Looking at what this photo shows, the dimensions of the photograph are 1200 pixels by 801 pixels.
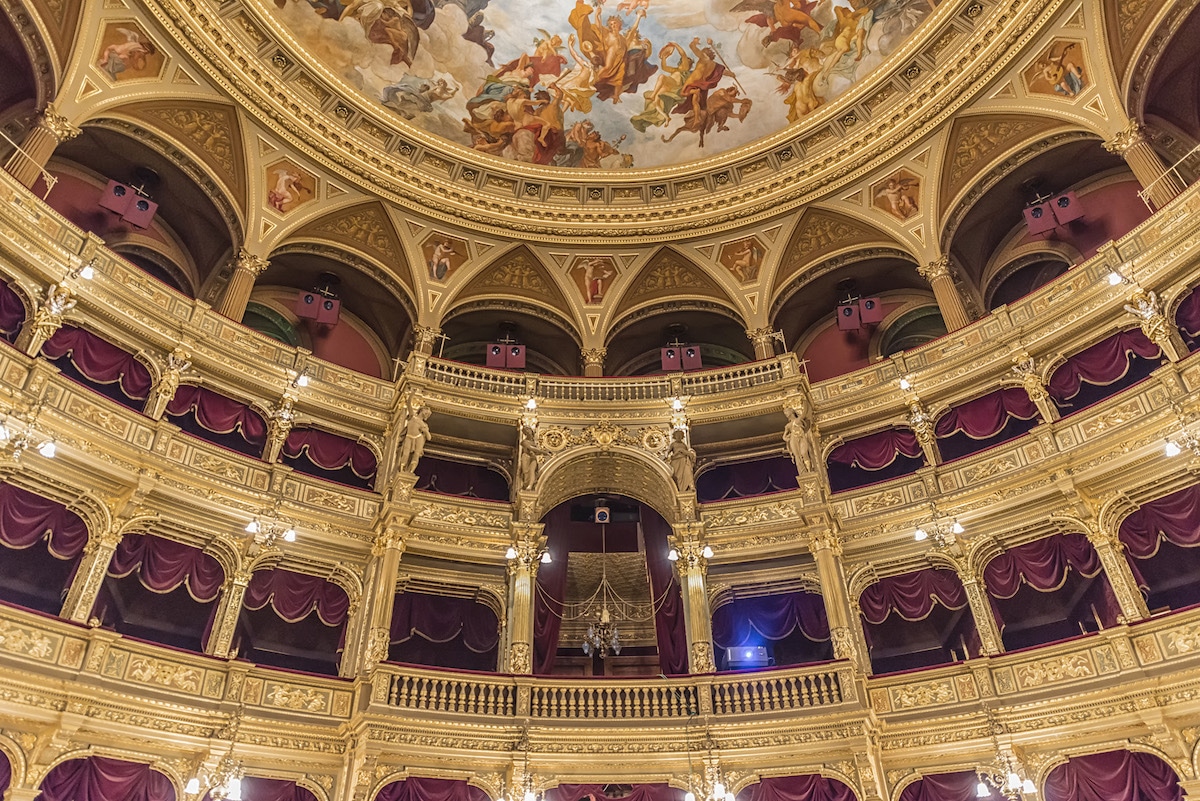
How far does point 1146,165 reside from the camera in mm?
16422

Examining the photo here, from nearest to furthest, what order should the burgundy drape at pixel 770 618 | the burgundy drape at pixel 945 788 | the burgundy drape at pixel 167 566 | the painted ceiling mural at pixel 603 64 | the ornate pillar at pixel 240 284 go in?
1. the burgundy drape at pixel 945 788
2. the burgundy drape at pixel 167 566
3. the burgundy drape at pixel 770 618
4. the ornate pillar at pixel 240 284
5. the painted ceiling mural at pixel 603 64

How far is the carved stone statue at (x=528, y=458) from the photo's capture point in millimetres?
17188

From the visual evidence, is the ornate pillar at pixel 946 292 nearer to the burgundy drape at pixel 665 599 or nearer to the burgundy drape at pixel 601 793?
the burgundy drape at pixel 665 599

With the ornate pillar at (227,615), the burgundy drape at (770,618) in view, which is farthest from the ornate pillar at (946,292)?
the ornate pillar at (227,615)

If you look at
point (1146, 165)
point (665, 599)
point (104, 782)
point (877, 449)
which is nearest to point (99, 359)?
point (104, 782)

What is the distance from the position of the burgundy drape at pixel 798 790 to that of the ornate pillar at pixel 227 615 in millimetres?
9754

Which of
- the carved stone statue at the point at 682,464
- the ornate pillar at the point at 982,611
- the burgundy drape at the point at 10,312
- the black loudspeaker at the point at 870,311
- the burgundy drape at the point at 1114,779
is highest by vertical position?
the black loudspeaker at the point at 870,311

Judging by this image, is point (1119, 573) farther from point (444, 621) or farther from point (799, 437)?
point (444, 621)

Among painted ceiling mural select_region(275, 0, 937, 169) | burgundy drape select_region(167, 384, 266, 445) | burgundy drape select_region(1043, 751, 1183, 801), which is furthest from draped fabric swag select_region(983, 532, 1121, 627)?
burgundy drape select_region(167, 384, 266, 445)

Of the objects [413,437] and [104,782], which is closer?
[104,782]

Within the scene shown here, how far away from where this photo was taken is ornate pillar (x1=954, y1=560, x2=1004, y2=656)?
14.1 meters

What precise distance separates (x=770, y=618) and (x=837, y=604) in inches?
83.0

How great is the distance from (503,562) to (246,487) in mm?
5496

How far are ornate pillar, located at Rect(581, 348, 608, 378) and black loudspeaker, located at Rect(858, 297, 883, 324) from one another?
751 centimetres
